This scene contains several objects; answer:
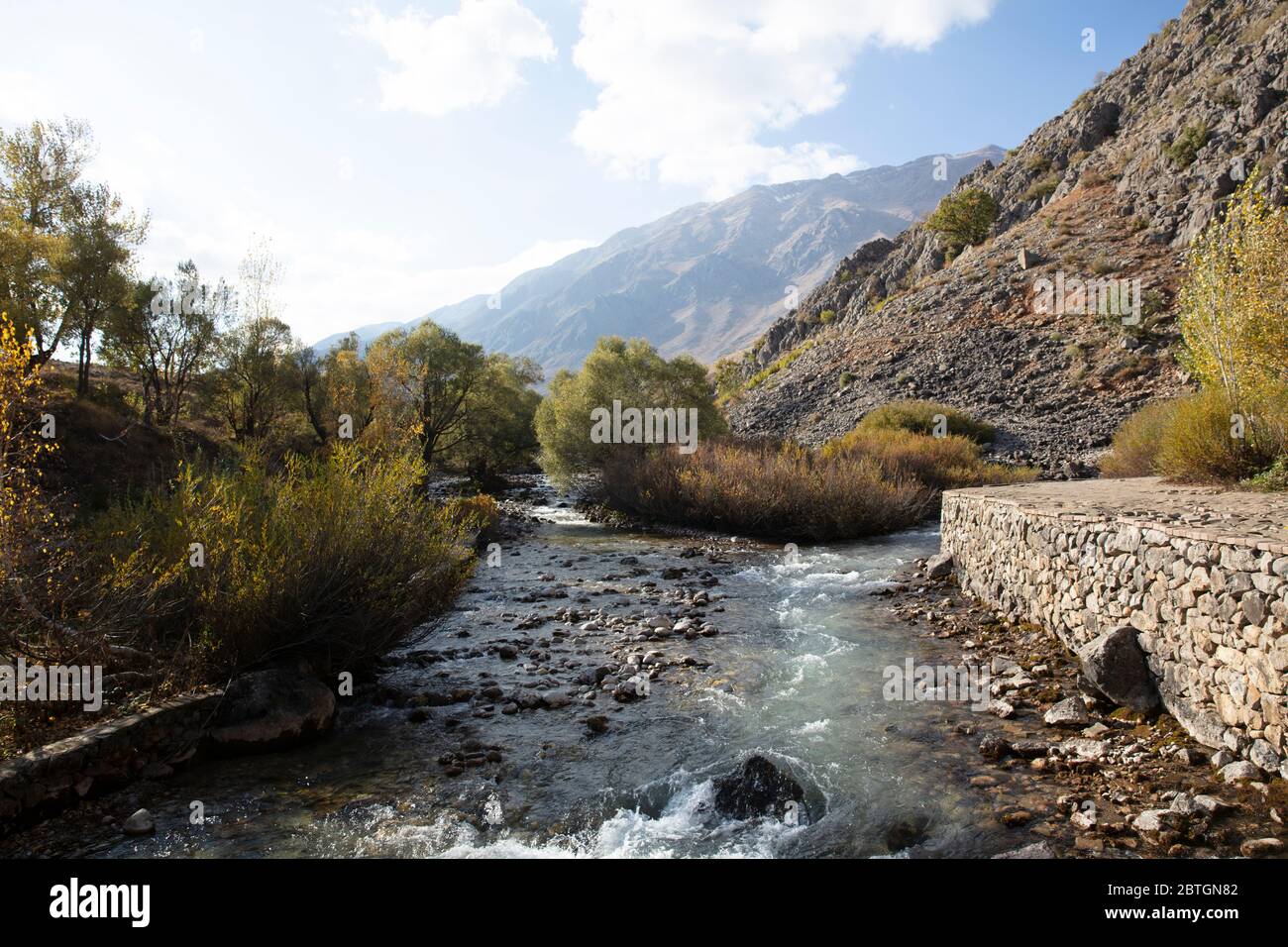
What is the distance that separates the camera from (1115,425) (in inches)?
976

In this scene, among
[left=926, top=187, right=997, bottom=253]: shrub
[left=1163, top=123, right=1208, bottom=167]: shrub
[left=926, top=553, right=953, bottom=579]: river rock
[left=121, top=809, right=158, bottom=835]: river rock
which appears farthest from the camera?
[left=926, top=187, right=997, bottom=253]: shrub

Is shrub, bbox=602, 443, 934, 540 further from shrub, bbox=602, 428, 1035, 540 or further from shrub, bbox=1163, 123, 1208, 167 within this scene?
shrub, bbox=1163, 123, 1208, 167

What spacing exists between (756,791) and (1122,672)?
3715 millimetres

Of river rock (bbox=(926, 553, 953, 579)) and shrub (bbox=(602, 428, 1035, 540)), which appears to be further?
shrub (bbox=(602, 428, 1035, 540))

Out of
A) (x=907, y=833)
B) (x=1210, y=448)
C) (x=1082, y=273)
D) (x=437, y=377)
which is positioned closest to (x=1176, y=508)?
(x=1210, y=448)

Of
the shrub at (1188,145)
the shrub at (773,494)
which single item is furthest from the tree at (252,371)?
the shrub at (1188,145)

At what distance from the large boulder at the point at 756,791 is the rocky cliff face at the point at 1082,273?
22326 millimetres

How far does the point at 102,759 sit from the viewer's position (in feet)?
18.5

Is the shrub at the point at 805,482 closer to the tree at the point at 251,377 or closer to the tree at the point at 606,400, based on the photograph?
the tree at the point at 606,400

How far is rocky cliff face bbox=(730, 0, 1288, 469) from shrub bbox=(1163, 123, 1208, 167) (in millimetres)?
81

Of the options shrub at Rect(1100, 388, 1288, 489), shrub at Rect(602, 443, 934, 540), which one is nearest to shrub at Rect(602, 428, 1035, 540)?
shrub at Rect(602, 443, 934, 540)

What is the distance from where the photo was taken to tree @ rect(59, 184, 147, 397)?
24938 mm

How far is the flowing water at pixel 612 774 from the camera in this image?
198 inches
